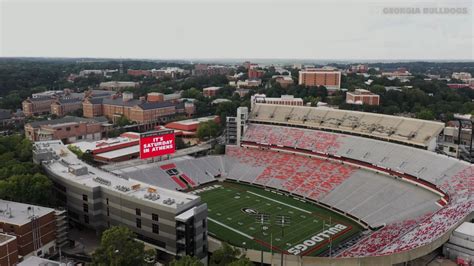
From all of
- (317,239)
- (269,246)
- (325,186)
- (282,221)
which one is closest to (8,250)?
(269,246)

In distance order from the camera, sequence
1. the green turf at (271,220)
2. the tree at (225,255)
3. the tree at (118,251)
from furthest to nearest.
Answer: the green turf at (271,220)
the tree at (225,255)
the tree at (118,251)

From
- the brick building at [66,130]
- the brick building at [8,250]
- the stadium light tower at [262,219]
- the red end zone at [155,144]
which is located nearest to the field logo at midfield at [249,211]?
the stadium light tower at [262,219]

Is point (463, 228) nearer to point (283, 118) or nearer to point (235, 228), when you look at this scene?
point (235, 228)

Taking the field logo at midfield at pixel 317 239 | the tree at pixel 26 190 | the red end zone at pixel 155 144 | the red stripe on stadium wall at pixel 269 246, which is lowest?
the red stripe on stadium wall at pixel 269 246

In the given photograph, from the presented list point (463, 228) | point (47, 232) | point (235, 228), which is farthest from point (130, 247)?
point (463, 228)

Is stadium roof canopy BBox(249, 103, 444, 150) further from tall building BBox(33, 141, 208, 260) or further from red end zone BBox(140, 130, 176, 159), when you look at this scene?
tall building BBox(33, 141, 208, 260)

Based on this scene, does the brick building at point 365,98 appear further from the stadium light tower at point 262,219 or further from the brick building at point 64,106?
the brick building at point 64,106

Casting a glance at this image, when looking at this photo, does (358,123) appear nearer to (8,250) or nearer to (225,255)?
(225,255)
